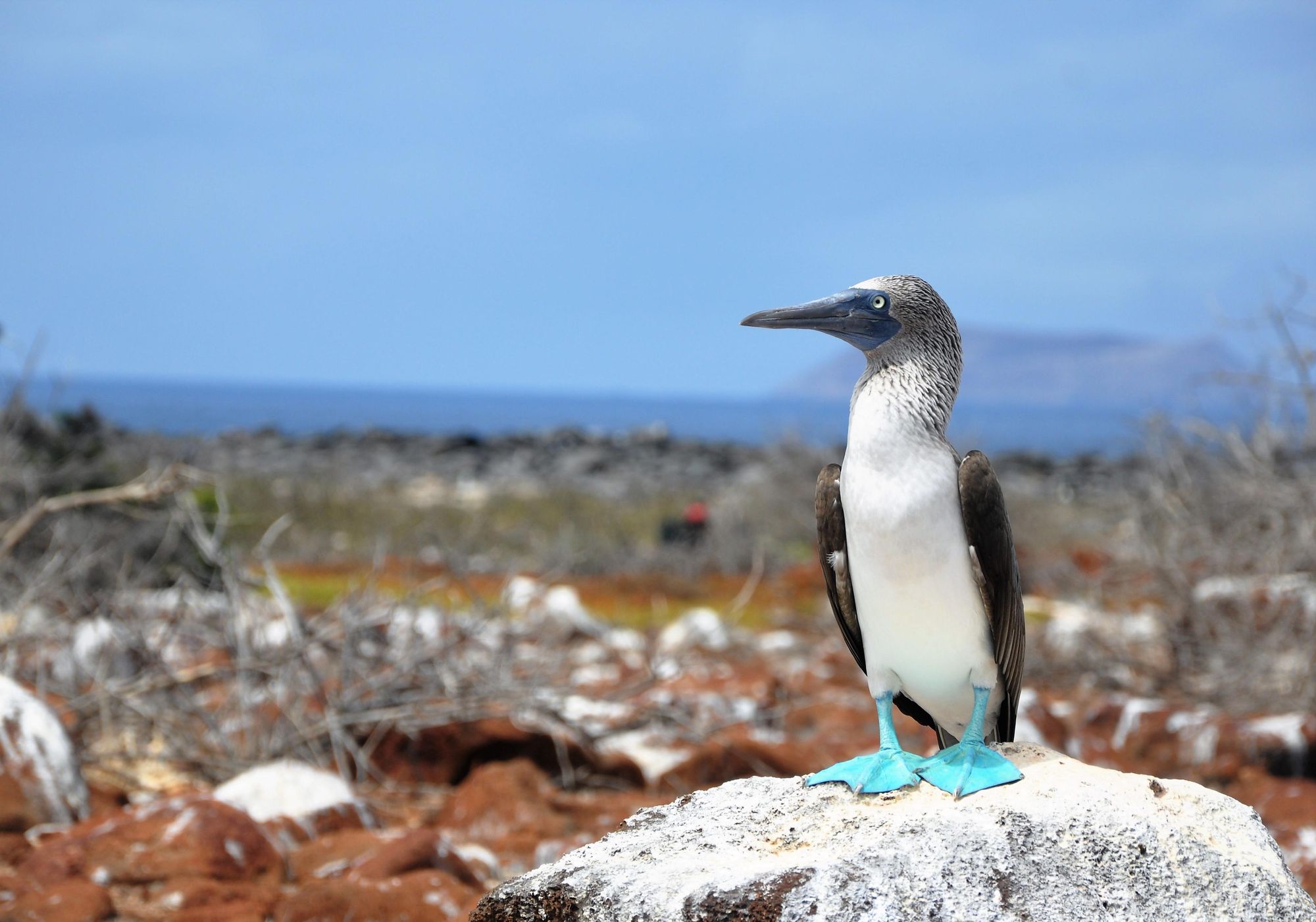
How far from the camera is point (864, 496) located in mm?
2729

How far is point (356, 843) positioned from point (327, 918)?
627 millimetres

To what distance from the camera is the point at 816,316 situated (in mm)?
2891

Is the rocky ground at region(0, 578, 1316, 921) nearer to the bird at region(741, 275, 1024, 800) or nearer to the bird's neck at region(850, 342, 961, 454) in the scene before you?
the bird at region(741, 275, 1024, 800)

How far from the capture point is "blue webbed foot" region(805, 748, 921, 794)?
2662mm

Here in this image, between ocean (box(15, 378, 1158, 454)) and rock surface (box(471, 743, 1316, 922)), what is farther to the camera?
ocean (box(15, 378, 1158, 454))

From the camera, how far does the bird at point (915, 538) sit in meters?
2.71

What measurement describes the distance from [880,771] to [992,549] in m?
0.57

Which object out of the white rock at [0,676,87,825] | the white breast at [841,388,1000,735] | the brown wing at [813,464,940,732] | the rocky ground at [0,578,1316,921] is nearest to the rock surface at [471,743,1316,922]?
the white breast at [841,388,1000,735]

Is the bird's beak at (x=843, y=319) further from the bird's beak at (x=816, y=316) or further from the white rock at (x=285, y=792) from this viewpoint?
the white rock at (x=285, y=792)

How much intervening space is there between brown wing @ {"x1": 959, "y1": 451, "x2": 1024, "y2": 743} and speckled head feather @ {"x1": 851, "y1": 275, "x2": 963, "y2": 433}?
144 mm

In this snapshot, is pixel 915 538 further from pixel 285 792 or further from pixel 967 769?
pixel 285 792

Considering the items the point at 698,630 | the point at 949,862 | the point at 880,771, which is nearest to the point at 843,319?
the point at 880,771

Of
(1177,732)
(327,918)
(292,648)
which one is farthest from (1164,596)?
(327,918)

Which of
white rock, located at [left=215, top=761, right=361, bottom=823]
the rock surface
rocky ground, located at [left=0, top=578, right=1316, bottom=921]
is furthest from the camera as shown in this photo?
white rock, located at [left=215, top=761, right=361, bottom=823]
